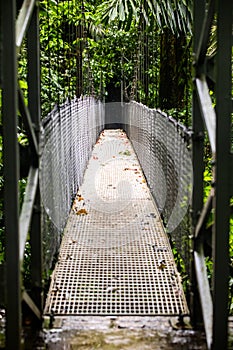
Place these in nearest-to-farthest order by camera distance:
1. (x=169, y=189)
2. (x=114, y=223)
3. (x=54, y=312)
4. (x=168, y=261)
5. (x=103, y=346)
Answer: (x=103, y=346)
(x=54, y=312)
(x=168, y=261)
(x=169, y=189)
(x=114, y=223)

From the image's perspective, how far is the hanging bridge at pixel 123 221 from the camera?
202cm

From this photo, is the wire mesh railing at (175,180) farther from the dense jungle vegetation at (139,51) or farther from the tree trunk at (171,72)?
the tree trunk at (171,72)

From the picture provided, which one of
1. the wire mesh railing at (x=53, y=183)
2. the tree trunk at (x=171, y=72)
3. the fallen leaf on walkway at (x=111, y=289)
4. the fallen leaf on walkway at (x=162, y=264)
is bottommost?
the fallen leaf on walkway at (x=111, y=289)

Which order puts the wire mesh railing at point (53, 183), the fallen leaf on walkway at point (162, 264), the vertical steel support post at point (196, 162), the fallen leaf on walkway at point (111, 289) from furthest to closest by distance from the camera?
the fallen leaf on walkway at point (162, 264)
the fallen leaf on walkway at point (111, 289)
the wire mesh railing at point (53, 183)
the vertical steel support post at point (196, 162)

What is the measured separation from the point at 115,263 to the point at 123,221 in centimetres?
112

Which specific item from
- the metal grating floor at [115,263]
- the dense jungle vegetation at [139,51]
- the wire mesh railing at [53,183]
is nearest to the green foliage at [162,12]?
the dense jungle vegetation at [139,51]

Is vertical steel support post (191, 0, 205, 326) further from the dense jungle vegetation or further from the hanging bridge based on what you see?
the dense jungle vegetation

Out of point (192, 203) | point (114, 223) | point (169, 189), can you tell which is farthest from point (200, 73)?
point (114, 223)

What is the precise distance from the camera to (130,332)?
2.57m

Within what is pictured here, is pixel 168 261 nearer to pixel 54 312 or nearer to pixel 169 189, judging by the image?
pixel 169 189

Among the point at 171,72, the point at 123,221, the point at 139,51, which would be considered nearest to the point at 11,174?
the point at 123,221

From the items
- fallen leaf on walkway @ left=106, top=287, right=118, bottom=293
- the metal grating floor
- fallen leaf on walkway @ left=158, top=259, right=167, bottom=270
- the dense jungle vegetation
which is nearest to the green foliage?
the dense jungle vegetation

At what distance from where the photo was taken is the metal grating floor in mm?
2939

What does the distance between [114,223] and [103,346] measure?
2.27 metres
